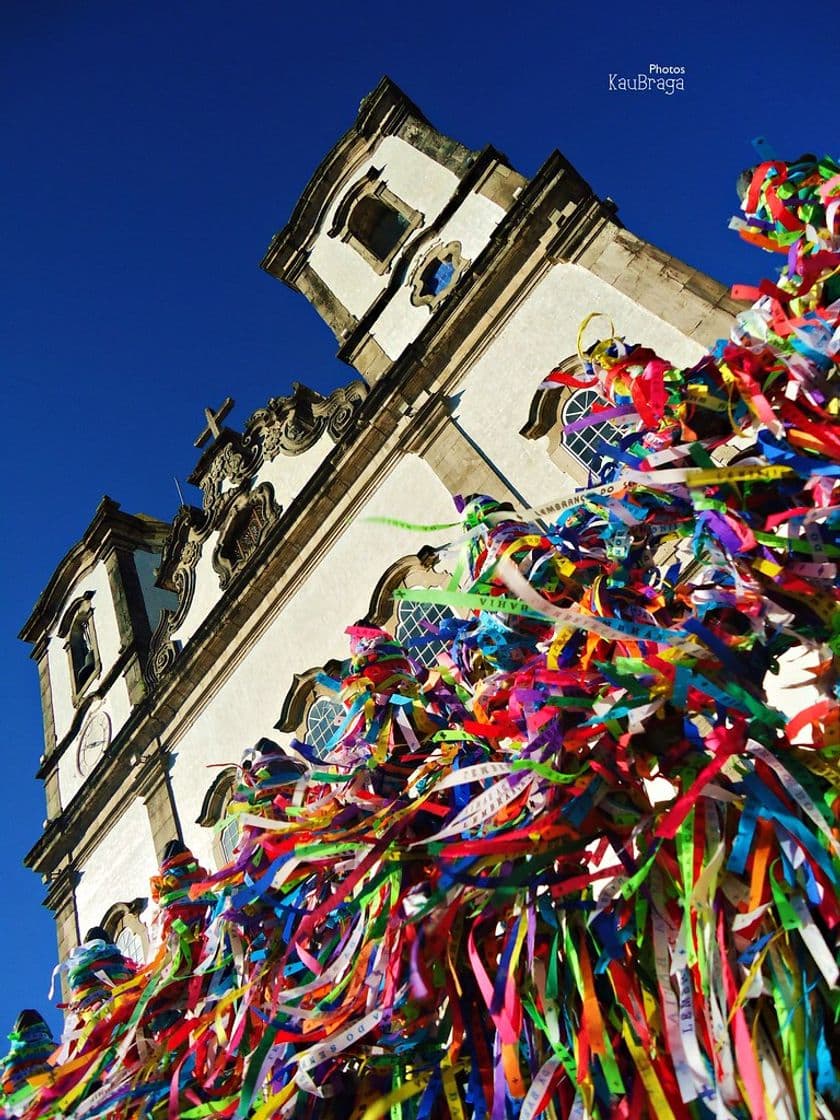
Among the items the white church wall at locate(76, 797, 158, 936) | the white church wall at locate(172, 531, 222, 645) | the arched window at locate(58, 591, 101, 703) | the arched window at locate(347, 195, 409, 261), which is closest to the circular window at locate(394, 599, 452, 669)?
the white church wall at locate(172, 531, 222, 645)

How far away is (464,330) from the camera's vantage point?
32.7 ft

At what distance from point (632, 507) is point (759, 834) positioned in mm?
1429

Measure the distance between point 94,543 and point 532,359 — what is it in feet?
29.6

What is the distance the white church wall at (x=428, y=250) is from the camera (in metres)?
10.5

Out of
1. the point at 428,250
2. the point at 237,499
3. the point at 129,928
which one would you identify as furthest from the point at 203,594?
the point at 428,250

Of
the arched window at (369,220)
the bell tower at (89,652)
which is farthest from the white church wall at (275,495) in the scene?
the arched window at (369,220)

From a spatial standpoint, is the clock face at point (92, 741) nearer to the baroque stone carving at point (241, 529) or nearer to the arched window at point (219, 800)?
the baroque stone carving at point (241, 529)

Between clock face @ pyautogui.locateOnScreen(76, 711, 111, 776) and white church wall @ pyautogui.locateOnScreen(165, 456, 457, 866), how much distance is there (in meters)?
2.37

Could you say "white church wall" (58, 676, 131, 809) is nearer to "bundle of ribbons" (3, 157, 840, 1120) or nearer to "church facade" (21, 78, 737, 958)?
"church facade" (21, 78, 737, 958)

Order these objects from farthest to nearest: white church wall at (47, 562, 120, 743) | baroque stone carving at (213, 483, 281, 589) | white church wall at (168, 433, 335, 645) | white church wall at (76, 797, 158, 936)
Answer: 1. white church wall at (47, 562, 120, 743)
2. baroque stone carving at (213, 483, 281, 589)
3. white church wall at (168, 433, 335, 645)
4. white church wall at (76, 797, 158, 936)

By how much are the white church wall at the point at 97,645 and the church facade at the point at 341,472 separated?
57mm

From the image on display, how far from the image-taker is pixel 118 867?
11727 mm

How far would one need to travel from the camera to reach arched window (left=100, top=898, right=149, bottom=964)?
1066 cm

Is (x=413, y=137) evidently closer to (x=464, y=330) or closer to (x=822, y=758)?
(x=464, y=330)
